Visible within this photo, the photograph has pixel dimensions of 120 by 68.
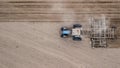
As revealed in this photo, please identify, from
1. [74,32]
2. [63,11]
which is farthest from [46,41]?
[63,11]

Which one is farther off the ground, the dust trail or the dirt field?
the dust trail

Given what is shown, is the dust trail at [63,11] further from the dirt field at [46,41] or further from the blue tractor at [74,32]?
the blue tractor at [74,32]

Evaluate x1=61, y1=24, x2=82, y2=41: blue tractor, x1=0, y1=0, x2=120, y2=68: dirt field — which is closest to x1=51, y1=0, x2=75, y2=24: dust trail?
x1=0, y1=0, x2=120, y2=68: dirt field

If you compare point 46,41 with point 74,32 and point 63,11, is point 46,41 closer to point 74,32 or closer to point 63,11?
point 74,32

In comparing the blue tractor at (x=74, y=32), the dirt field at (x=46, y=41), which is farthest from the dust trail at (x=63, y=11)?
the blue tractor at (x=74, y=32)

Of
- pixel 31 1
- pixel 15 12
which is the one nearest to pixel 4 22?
pixel 15 12

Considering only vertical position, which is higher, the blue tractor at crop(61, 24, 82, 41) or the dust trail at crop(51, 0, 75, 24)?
the dust trail at crop(51, 0, 75, 24)

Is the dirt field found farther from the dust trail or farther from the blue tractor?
the blue tractor

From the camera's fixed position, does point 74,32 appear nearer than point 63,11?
Yes

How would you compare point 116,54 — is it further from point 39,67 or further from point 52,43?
point 39,67

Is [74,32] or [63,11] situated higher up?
[63,11]
